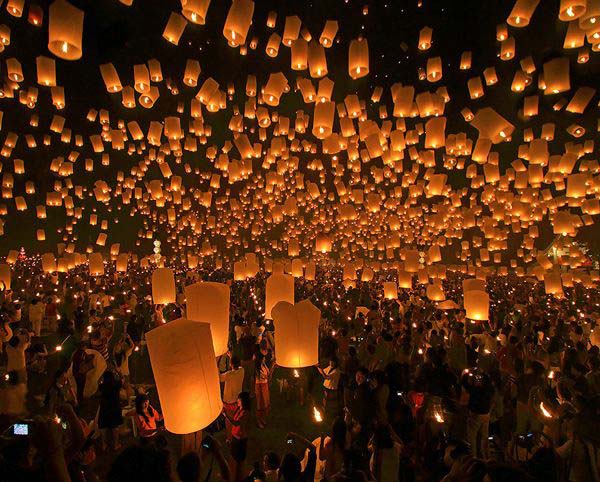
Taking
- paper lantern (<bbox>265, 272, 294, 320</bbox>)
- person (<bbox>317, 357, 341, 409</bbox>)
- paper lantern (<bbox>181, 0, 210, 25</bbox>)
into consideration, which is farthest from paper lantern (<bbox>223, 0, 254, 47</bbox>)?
person (<bbox>317, 357, 341, 409</bbox>)

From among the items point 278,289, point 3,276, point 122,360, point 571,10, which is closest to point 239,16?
point 571,10

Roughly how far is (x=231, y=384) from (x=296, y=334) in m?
Result: 1.02

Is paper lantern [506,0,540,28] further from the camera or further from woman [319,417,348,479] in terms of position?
the camera

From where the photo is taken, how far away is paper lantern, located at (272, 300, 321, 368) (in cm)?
472

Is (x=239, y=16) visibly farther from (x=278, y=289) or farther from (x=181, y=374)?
(x=278, y=289)

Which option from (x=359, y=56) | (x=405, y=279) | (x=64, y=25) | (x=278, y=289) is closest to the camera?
(x=64, y=25)

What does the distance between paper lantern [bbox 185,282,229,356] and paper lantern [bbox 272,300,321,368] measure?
0.67 metres

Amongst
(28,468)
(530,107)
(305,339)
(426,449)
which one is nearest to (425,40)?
(530,107)

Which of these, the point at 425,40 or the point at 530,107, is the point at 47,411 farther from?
the point at 530,107

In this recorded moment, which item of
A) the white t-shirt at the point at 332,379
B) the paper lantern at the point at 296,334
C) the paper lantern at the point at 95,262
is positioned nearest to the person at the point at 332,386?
the white t-shirt at the point at 332,379

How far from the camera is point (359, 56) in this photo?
5633mm

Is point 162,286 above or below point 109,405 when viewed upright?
above

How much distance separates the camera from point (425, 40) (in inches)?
277

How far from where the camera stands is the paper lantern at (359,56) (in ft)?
18.4
